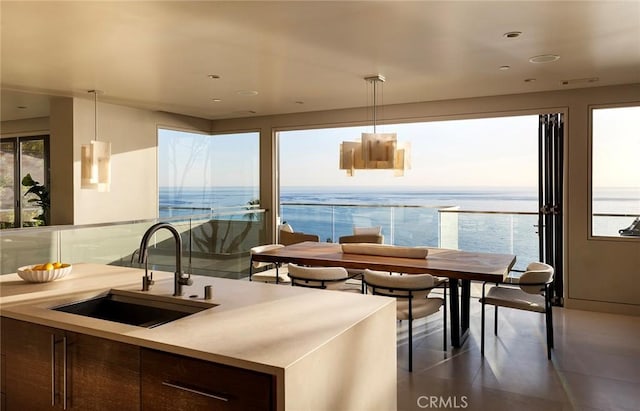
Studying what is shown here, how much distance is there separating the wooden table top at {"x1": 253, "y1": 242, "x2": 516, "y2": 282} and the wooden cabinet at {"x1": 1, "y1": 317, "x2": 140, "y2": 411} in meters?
2.51

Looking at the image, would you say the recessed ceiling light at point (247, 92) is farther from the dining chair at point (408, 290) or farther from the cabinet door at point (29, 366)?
the cabinet door at point (29, 366)

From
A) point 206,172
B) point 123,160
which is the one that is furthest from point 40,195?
point 206,172

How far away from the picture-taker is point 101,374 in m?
1.61

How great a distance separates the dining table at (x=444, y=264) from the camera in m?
3.48

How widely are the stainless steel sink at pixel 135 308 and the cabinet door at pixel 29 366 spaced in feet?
0.57

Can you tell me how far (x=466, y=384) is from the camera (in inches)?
125

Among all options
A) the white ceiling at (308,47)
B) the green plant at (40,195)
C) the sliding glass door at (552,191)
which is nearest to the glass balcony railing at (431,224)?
the sliding glass door at (552,191)

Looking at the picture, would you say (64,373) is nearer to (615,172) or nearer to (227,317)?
(227,317)

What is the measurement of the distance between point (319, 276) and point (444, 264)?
1047mm

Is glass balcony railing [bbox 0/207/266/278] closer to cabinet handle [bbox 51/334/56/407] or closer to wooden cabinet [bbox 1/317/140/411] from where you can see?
wooden cabinet [bbox 1/317/140/411]

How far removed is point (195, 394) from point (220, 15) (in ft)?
7.59

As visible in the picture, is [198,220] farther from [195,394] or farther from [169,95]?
[195,394]

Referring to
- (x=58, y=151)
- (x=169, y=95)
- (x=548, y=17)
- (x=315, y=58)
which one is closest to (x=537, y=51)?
(x=548, y=17)

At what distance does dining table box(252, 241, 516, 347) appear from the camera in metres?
3.48
